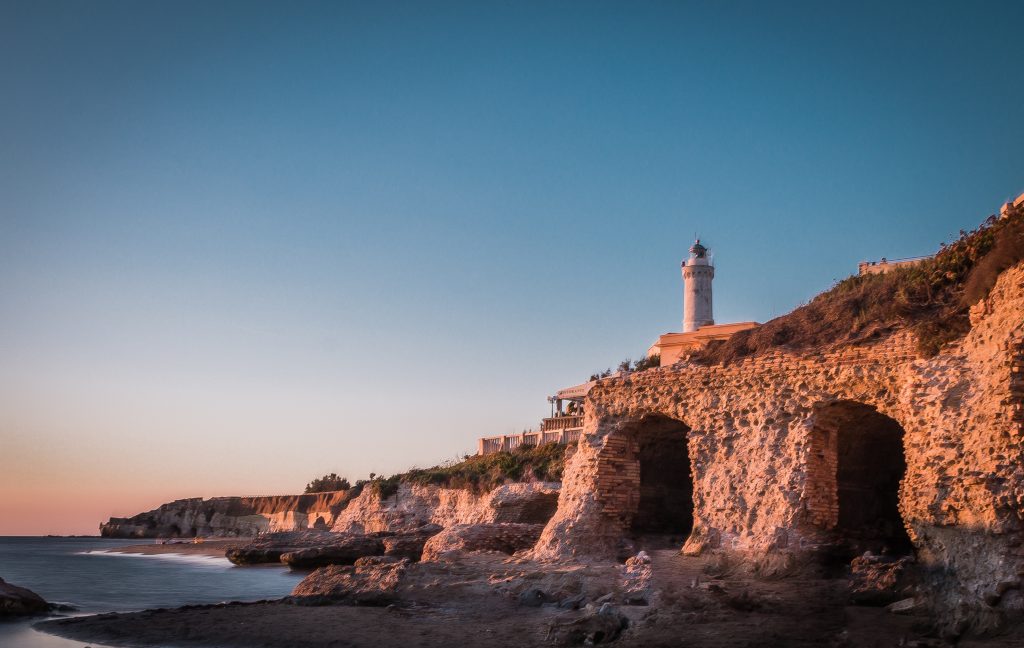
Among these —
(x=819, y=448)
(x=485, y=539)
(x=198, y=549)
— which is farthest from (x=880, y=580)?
(x=198, y=549)

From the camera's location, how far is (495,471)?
1228 inches

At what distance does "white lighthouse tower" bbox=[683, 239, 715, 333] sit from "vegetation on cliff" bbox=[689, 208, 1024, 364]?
1290 inches

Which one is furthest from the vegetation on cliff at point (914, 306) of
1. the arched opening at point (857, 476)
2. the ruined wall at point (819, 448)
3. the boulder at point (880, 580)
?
the boulder at point (880, 580)

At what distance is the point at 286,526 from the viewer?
50.6m

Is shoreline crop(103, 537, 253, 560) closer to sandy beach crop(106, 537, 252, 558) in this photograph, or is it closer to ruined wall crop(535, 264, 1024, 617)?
sandy beach crop(106, 537, 252, 558)

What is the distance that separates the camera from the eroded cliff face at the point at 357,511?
24.9 metres

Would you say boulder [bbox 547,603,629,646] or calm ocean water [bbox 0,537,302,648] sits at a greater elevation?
boulder [bbox 547,603,629,646]

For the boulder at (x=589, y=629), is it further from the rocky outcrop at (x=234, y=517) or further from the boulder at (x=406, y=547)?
the rocky outcrop at (x=234, y=517)

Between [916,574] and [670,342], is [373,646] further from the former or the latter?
[670,342]

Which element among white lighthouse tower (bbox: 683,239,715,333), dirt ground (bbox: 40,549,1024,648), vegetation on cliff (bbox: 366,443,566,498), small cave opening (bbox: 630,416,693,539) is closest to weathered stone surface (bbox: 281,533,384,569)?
vegetation on cliff (bbox: 366,443,566,498)

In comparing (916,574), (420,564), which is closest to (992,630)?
(916,574)

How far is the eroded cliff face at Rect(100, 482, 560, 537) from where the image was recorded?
2486 cm

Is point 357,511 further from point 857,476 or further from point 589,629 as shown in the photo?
point 589,629

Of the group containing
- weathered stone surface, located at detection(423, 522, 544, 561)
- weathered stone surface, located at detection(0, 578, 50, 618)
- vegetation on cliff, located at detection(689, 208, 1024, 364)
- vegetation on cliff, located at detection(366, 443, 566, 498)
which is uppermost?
vegetation on cliff, located at detection(689, 208, 1024, 364)
